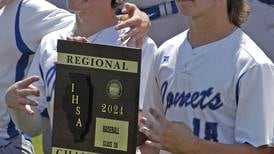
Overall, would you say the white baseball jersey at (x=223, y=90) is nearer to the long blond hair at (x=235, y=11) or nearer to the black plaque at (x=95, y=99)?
the long blond hair at (x=235, y=11)

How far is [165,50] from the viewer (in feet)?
9.36

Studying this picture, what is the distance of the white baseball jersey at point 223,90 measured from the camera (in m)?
2.55

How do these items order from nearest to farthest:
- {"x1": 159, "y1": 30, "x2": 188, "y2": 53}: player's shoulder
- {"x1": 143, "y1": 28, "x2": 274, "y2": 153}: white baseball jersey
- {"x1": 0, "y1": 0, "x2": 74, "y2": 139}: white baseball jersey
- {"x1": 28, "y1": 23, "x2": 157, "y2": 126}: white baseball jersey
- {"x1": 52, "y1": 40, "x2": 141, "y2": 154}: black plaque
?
{"x1": 143, "y1": 28, "x2": 274, "y2": 153}: white baseball jersey < {"x1": 52, "y1": 40, "x2": 141, "y2": 154}: black plaque < {"x1": 159, "y1": 30, "x2": 188, "y2": 53}: player's shoulder < {"x1": 28, "y1": 23, "x2": 157, "y2": 126}: white baseball jersey < {"x1": 0, "y1": 0, "x2": 74, "y2": 139}: white baseball jersey

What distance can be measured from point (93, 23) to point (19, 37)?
0.51 metres

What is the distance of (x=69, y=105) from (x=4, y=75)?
86cm

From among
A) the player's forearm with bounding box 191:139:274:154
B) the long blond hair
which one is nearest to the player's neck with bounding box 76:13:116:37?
the long blond hair

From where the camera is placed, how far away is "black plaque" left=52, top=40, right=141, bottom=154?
8.77ft

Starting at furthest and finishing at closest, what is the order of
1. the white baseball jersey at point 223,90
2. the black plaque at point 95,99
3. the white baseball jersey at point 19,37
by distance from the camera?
the white baseball jersey at point 19,37, the black plaque at point 95,99, the white baseball jersey at point 223,90

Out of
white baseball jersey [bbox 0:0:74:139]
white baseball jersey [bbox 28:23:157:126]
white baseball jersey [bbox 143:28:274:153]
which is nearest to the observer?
white baseball jersey [bbox 143:28:274:153]

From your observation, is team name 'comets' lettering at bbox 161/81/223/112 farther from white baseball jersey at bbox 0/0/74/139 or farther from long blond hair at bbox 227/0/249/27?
white baseball jersey at bbox 0/0/74/139

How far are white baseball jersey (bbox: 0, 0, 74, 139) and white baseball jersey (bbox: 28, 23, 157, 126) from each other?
28 cm

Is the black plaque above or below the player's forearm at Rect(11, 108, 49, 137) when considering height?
above

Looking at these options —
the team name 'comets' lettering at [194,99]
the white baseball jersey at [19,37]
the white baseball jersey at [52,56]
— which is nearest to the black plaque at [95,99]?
the team name 'comets' lettering at [194,99]

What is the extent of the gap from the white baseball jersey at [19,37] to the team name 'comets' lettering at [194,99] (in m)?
0.89
